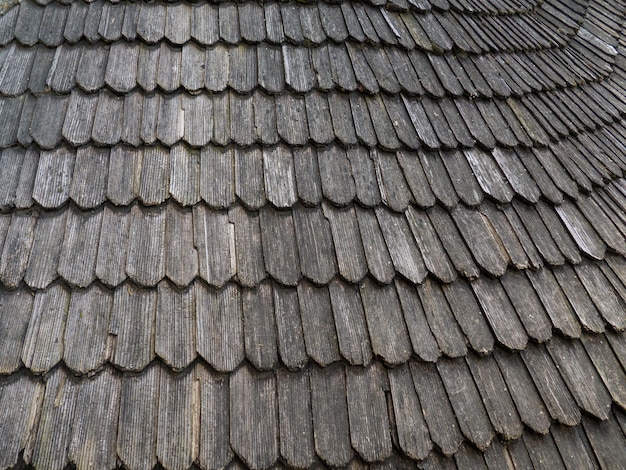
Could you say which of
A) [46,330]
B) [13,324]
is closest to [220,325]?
[46,330]

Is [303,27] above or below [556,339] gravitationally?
above

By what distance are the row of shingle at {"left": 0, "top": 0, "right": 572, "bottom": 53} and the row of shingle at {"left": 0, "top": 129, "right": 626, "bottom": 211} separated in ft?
1.82

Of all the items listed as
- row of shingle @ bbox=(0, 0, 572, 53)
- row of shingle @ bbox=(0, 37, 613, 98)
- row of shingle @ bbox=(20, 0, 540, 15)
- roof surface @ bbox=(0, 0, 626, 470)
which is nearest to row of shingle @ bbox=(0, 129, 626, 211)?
roof surface @ bbox=(0, 0, 626, 470)

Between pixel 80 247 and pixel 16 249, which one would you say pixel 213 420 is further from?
pixel 16 249

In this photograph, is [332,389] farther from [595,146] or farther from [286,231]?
[595,146]

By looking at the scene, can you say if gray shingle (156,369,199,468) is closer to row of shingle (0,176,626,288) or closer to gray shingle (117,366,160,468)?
gray shingle (117,366,160,468)

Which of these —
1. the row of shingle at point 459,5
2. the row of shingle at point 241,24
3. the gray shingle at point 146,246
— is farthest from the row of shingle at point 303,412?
the row of shingle at point 459,5

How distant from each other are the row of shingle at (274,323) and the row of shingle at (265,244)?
5 centimetres

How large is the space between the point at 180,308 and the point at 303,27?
1.37 metres

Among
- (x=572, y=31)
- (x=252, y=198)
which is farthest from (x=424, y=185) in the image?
(x=572, y=31)

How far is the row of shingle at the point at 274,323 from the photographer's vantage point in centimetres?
163

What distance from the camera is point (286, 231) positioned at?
1.90m

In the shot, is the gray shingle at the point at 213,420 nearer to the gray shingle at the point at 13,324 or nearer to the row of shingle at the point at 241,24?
the gray shingle at the point at 13,324

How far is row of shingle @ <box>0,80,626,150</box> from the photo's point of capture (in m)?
1.94
